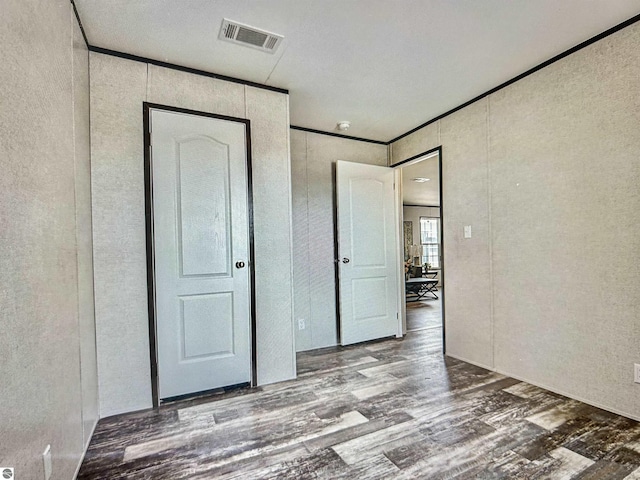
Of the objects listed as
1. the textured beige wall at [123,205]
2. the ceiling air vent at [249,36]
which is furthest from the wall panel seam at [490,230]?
the textured beige wall at [123,205]

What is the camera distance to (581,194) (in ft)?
7.48

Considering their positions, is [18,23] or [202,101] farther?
[202,101]

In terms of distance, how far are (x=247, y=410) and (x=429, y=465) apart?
122cm

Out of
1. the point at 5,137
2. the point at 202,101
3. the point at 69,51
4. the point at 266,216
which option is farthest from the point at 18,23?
the point at 266,216

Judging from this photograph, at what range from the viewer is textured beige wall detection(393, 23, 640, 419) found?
2.07 meters

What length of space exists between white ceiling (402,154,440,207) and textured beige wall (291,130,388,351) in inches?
45.6

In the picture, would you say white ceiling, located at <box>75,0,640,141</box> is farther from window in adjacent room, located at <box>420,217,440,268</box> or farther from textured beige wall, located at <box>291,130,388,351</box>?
window in adjacent room, located at <box>420,217,440,268</box>

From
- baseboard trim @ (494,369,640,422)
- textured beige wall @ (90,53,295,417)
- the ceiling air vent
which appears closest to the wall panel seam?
baseboard trim @ (494,369,640,422)

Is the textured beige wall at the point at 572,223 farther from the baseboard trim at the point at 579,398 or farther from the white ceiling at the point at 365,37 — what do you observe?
the white ceiling at the point at 365,37

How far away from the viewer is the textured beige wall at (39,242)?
104 centimetres

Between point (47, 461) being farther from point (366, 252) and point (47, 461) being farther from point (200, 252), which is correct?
point (366, 252)

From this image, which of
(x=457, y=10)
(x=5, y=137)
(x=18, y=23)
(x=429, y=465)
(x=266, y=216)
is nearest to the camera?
(x=5, y=137)

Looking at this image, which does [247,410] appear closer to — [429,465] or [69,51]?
[429,465]

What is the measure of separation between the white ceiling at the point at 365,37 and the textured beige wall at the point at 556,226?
0.32 metres
